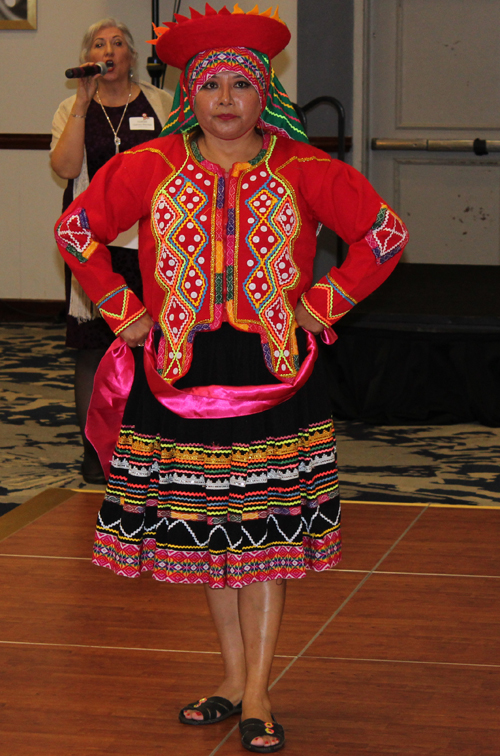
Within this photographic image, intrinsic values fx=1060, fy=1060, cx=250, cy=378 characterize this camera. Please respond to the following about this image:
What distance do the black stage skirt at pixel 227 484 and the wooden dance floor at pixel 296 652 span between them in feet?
1.04

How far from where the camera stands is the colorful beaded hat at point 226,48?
1.83 m

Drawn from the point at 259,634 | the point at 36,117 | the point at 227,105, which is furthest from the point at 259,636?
the point at 36,117

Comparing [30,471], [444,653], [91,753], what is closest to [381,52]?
[30,471]

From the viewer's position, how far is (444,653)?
232cm

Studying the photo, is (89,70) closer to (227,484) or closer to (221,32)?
(221,32)

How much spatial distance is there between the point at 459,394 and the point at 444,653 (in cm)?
232

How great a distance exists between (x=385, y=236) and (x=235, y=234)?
0.87ft

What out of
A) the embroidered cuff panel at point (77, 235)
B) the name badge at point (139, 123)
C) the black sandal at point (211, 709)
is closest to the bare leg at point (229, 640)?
the black sandal at point (211, 709)

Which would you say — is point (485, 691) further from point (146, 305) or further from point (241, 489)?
point (146, 305)

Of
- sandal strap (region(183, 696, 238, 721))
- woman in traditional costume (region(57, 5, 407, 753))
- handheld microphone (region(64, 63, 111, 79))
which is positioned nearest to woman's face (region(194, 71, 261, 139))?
woman in traditional costume (region(57, 5, 407, 753))

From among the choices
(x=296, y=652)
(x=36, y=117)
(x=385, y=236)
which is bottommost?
(x=296, y=652)

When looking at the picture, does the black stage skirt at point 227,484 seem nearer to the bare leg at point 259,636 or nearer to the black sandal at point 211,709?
the bare leg at point 259,636

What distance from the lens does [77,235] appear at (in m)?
1.91

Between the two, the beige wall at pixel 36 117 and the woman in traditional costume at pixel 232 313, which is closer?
the woman in traditional costume at pixel 232 313
